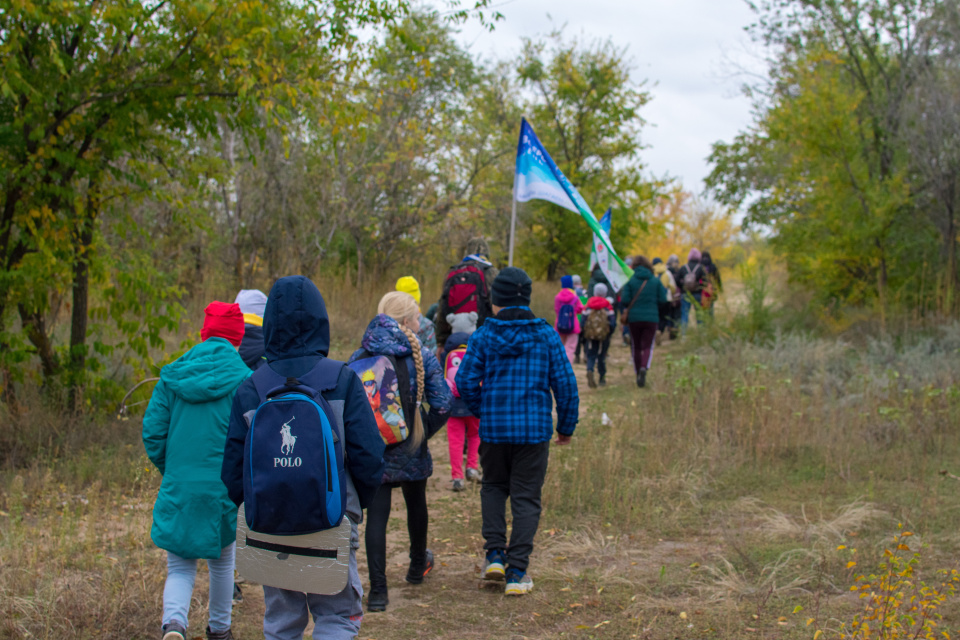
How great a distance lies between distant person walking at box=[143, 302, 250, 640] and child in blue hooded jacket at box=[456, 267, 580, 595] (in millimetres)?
1507

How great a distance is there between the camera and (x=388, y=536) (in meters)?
5.99

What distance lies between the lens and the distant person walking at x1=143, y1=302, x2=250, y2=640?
146 inches

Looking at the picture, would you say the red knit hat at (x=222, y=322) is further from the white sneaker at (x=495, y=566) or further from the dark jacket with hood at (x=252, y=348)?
the white sneaker at (x=495, y=566)

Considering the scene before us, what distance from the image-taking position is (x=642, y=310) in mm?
11469

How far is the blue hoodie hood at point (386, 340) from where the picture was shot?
171 inches

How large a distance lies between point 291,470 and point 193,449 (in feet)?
3.80

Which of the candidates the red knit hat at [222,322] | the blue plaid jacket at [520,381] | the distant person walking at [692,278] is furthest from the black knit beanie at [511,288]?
the distant person walking at [692,278]

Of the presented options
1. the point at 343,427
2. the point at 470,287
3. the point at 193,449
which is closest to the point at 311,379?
the point at 343,427

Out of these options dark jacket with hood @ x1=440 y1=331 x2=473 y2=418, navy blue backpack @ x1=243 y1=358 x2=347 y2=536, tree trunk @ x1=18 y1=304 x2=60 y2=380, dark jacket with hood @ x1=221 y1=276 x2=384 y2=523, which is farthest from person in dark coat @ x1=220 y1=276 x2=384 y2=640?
tree trunk @ x1=18 y1=304 x2=60 y2=380

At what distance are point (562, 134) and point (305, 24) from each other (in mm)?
18584

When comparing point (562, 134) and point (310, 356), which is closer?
point (310, 356)

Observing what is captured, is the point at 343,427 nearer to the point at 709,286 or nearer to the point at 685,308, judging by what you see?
the point at 709,286

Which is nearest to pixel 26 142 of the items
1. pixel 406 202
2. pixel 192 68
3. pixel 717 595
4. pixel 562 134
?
pixel 192 68

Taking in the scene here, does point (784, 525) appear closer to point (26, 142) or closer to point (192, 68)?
point (192, 68)
